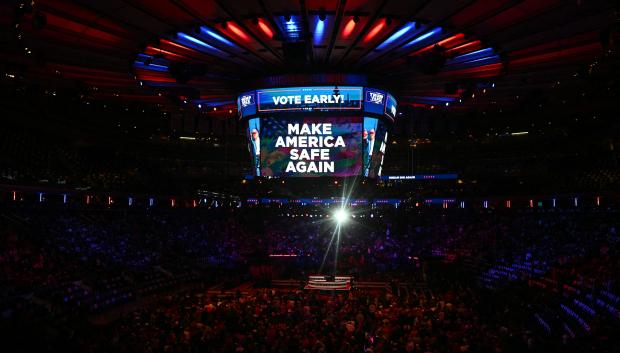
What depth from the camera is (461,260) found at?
29938 mm

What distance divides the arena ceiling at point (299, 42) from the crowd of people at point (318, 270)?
7085 millimetres

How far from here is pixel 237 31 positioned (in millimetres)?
12758

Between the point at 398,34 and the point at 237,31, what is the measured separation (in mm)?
3919

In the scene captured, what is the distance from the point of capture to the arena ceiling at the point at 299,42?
35.7 ft

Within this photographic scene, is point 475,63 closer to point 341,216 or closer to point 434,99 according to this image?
point 434,99

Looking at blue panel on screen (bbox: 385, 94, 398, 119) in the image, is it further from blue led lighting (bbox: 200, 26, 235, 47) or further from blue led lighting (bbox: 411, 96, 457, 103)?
blue led lighting (bbox: 200, 26, 235, 47)

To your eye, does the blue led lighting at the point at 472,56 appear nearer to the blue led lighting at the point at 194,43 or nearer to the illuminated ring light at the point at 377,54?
the illuminated ring light at the point at 377,54

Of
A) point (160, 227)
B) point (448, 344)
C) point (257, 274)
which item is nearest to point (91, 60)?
point (448, 344)

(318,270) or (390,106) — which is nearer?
(390,106)

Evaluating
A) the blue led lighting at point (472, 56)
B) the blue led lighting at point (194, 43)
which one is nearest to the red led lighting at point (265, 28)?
the blue led lighting at point (194, 43)

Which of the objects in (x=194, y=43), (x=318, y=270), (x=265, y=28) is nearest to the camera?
(x=265, y=28)

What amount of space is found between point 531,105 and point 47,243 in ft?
72.3

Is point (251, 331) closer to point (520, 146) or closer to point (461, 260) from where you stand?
point (461, 260)

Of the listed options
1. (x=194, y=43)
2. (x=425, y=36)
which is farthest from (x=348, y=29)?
(x=194, y=43)
